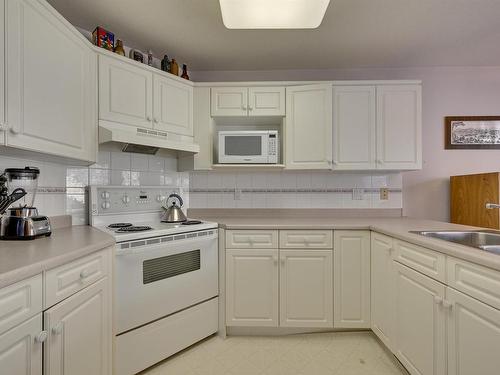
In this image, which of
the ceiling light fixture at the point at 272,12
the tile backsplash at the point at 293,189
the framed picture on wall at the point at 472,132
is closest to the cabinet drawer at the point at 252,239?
the tile backsplash at the point at 293,189

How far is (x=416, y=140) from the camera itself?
7.58ft

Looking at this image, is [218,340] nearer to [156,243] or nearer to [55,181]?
[156,243]

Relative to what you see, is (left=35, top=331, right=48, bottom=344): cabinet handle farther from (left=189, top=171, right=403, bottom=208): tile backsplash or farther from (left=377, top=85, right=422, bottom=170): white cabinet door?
(left=377, top=85, right=422, bottom=170): white cabinet door

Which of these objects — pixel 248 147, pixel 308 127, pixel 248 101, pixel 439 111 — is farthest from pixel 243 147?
pixel 439 111

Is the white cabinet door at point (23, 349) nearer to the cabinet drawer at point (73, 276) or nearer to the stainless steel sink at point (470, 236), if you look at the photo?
the cabinet drawer at point (73, 276)

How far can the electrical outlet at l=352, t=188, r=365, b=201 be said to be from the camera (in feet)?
8.61

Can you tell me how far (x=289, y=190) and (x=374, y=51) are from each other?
1.42 m

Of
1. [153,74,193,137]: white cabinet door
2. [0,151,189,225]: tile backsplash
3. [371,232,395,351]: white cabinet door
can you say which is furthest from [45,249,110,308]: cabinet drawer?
[371,232,395,351]: white cabinet door

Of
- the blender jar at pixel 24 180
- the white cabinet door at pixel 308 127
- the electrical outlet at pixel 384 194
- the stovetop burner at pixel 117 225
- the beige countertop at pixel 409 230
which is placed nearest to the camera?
the beige countertop at pixel 409 230

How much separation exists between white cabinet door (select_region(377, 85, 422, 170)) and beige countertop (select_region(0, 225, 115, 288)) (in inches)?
85.9

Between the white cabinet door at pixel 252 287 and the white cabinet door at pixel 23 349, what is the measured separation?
128 cm

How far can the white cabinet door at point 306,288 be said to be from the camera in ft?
6.75

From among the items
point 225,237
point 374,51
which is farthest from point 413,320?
point 374,51

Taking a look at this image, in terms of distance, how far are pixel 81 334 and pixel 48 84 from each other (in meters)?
1.23
